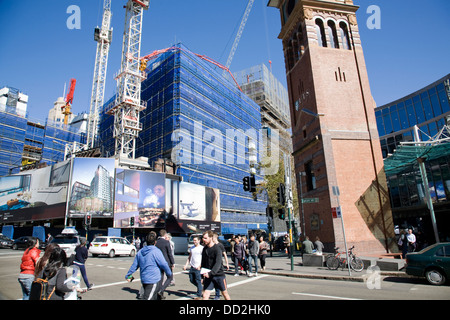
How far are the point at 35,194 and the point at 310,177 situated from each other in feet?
124

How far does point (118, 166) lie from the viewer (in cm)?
3691

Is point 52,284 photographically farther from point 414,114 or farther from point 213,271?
point 414,114

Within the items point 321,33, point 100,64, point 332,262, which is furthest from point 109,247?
point 100,64

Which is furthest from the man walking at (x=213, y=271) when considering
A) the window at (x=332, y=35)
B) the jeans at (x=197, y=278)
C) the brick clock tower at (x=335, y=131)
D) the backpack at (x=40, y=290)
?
the window at (x=332, y=35)

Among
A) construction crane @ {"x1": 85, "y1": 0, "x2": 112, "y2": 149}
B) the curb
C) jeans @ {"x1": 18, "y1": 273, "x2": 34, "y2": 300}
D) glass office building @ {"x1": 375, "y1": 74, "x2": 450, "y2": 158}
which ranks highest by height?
construction crane @ {"x1": 85, "y1": 0, "x2": 112, "y2": 149}

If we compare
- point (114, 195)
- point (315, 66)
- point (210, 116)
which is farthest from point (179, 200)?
point (315, 66)

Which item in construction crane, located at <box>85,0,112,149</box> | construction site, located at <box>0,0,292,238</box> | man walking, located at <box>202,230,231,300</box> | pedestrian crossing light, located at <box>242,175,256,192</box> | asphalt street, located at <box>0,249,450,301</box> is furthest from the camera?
construction crane, located at <box>85,0,112,149</box>

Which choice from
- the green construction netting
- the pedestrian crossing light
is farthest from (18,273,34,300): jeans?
the green construction netting

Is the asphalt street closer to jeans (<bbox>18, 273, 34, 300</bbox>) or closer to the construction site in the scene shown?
jeans (<bbox>18, 273, 34, 300</bbox>)

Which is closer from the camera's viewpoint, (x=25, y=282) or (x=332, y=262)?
(x=25, y=282)

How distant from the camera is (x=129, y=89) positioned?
4650 centimetres

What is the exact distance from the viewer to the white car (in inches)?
769

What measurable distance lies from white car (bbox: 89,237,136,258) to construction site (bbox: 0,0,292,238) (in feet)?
43.8
